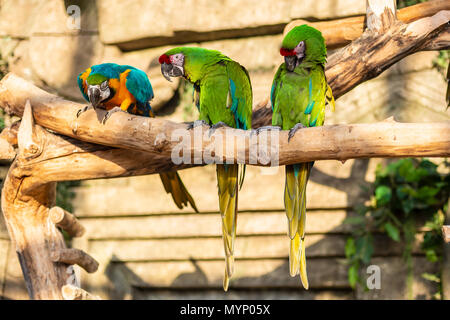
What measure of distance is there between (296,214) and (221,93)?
67 cm

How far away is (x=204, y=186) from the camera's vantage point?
4.80 m

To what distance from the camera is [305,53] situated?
2.56 metres

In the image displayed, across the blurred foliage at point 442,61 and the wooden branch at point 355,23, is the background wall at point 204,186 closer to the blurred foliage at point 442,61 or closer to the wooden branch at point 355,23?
the blurred foliage at point 442,61

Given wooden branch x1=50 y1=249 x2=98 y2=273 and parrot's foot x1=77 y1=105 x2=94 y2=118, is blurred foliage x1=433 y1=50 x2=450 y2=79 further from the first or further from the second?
wooden branch x1=50 y1=249 x2=98 y2=273

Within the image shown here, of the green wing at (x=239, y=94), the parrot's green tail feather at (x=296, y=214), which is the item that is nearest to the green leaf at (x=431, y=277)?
the parrot's green tail feather at (x=296, y=214)

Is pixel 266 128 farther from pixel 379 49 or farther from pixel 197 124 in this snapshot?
pixel 379 49

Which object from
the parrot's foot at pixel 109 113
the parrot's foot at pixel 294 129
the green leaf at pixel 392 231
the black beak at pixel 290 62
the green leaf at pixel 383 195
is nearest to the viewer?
the parrot's foot at pixel 294 129

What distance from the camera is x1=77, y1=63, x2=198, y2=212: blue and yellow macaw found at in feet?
9.36

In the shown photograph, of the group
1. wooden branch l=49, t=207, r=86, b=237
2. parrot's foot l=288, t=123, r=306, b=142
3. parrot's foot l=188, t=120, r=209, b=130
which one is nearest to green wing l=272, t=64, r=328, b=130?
parrot's foot l=288, t=123, r=306, b=142

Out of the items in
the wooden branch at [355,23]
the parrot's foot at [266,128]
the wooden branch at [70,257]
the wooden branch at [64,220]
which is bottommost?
the wooden branch at [70,257]

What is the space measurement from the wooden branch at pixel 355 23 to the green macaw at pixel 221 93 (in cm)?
97

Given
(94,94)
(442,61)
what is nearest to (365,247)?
(442,61)

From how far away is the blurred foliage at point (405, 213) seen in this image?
4215 millimetres

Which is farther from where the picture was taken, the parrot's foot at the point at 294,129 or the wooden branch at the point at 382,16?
the wooden branch at the point at 382,16
